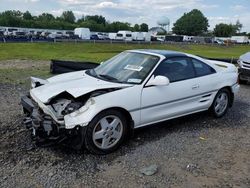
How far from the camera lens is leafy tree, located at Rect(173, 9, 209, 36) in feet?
461

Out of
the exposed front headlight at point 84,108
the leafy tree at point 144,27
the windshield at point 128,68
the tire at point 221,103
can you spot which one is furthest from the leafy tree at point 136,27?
the exposed front headlight at point 84,108

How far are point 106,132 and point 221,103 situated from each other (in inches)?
121

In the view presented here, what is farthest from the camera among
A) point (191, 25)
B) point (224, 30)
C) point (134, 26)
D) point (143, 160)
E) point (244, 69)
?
point (191, 25)

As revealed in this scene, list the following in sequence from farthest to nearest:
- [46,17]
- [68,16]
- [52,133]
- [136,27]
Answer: [68,16] → [136,27] → [46,17] → [52,133]

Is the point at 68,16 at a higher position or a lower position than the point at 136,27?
higher

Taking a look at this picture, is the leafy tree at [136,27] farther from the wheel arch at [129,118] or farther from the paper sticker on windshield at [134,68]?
the wheel arch at [129,118]

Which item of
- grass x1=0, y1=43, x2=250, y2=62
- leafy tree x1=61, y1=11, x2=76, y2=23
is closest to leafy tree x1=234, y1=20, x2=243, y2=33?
leafy tree x1=61, y1=11, x2=76, y2=23

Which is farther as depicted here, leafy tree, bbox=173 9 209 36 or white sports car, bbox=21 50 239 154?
leafy tree, bbox=173 9 209 36

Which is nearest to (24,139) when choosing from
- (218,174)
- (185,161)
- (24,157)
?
(24,157)

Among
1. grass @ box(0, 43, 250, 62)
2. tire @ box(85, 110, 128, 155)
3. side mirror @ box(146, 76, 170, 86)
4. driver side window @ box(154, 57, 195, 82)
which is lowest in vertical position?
grass @ box(0, 43, 250, 62)

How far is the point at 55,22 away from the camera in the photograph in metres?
111

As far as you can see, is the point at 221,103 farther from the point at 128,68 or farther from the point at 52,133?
the point at 52,133

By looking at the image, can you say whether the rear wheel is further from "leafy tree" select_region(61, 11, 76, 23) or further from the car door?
"leafy tree" select_region(61, 11, 76, 23)

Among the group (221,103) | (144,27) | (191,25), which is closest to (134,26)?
(144,27)
